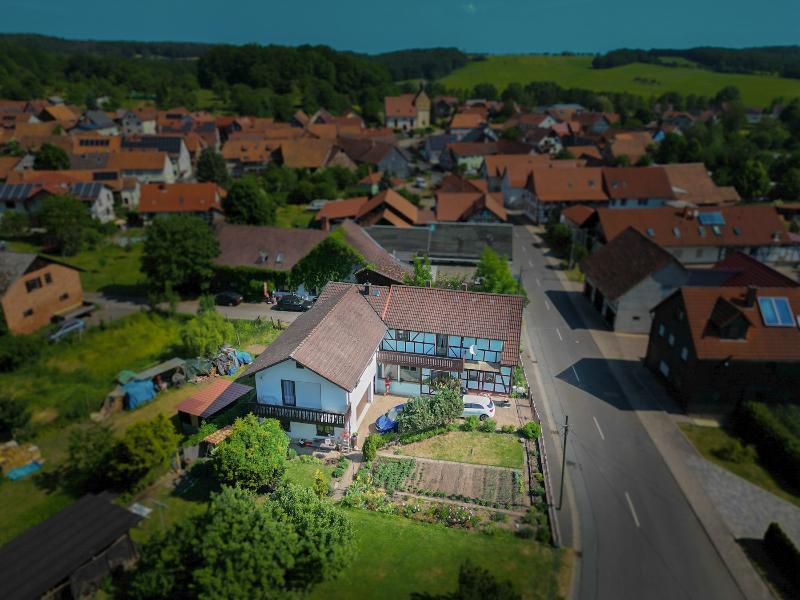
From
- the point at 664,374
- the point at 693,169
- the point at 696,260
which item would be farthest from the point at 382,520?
the point at 693,169

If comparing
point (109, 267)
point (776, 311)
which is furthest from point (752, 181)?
point (109, 267)

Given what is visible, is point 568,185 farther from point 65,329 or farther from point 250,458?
point 250,458

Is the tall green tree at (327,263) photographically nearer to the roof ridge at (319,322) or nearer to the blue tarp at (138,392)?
the roof ridge at (319,322)

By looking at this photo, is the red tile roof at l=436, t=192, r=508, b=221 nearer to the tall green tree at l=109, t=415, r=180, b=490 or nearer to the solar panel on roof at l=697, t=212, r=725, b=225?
the solar panel on roof at l=697, t=212, r=725, b=225

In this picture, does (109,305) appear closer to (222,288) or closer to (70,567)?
(222,288)

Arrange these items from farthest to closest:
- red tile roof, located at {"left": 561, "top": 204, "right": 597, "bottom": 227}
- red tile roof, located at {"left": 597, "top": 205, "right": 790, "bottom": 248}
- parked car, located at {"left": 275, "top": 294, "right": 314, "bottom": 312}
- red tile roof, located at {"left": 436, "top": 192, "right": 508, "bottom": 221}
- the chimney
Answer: red tile roof, located at {"left": 436, "top": 192, "right": 508, "bottom": 221} → red tile roof, located at {"left": 561, "top": 204, "right": 597, "bottom": 227} → red tile roof, located at {"left": 597, "top": 205, "right": 790, "bottom": 248} → parked car, located at {"left": 275, "top": 294, "right": 314, "bottom": 312} → the chimney

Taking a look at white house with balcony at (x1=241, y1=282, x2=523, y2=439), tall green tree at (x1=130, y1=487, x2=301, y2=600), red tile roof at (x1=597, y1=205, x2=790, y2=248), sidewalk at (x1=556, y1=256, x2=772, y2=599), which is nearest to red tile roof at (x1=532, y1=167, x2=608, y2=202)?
red tile roof at (x1=597, y1=205, x2=790, y2=248)
